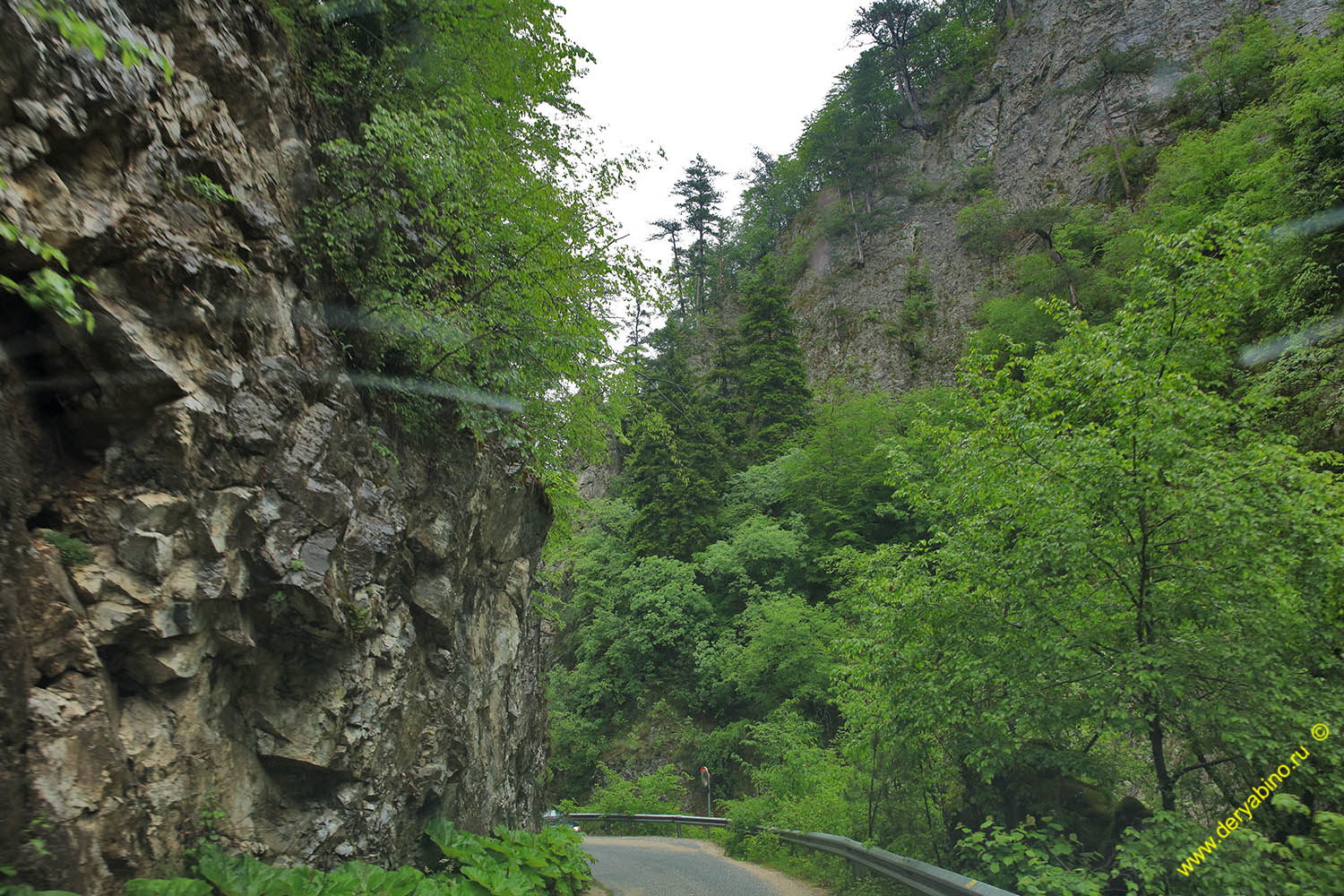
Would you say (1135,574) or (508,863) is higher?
(1135,574)

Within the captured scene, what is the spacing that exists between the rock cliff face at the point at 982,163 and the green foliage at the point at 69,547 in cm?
3235

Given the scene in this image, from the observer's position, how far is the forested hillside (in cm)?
527

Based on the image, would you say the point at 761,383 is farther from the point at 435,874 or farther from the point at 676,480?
the point at 435,874

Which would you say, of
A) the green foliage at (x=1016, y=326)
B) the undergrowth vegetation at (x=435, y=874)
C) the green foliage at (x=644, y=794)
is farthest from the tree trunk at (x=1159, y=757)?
the green foliage at (x=1016, y=326)

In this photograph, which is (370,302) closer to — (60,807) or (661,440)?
(60,807)

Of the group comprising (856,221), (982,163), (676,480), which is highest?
(982,163)

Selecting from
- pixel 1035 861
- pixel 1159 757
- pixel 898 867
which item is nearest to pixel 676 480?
pixel 898 867

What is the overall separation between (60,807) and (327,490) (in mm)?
3063

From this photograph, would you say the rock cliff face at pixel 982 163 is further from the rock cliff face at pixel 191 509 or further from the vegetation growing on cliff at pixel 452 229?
the rock cliff face at pixel 191 509

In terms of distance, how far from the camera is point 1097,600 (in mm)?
6176

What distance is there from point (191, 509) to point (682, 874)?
9.03 m

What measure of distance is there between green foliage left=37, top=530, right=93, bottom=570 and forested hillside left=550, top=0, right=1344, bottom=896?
6587mm

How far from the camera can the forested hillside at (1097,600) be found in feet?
17.3

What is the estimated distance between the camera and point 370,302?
7094 mm
